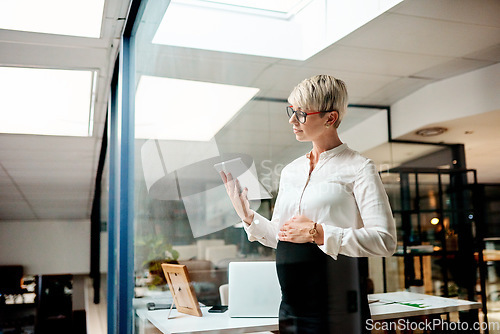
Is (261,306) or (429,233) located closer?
(429,233)

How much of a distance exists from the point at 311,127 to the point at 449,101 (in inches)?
10.2

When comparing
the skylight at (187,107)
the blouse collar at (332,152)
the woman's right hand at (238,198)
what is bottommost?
the woman's right hand at (238,198)

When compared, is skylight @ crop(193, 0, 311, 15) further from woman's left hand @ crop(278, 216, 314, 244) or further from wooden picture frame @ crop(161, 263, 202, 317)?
wooden picture frame @ crop(161, 263, 202, 317)

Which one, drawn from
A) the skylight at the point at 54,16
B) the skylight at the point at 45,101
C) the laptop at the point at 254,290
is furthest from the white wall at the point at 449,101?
the skylight at the point at 45,101

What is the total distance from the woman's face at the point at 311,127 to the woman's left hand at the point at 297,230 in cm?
13

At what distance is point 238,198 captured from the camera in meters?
1.13

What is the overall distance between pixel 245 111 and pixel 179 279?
776mm

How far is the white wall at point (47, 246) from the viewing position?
1012 centimetres

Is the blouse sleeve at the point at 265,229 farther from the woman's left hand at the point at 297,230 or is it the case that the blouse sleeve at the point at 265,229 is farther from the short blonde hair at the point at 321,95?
the short blonde hair at the point at 321,95

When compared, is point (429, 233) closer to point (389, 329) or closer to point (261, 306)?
point (389, 329)

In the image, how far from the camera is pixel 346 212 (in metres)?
0.72

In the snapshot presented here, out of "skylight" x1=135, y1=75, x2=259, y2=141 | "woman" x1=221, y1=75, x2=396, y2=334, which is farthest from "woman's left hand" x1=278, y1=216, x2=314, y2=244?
"skylight" x1=135, y1=75, x2=259, y2=141

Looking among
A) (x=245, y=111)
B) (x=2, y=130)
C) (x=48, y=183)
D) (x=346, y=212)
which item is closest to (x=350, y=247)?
(x=346, y=212)

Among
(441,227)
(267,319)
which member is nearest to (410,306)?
(441,227)
